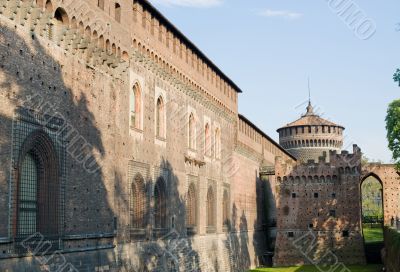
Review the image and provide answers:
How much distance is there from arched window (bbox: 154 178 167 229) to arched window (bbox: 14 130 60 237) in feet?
24.0

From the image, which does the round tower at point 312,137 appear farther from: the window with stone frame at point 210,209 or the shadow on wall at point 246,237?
the window with stone frame at point 210,209

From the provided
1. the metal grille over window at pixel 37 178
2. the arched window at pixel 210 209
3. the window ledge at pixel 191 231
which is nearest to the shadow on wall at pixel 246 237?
the arched window at pixel 210 209

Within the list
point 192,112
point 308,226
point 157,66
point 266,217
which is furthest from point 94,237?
point 266,217

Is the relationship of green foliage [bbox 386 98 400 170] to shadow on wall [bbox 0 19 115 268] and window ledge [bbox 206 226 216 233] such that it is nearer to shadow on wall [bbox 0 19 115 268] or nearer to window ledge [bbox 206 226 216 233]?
window ledge [bbox 206 226 216 233]

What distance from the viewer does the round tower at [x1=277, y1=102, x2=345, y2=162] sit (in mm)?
49531

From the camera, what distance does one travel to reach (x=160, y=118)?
869 inches

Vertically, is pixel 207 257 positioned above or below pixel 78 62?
below

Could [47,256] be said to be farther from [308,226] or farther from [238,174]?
[308,226]

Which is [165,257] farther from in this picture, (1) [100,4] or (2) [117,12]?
(1) [100,4]

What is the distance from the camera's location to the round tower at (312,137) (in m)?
49.5

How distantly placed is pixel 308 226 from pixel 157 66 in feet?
58.1

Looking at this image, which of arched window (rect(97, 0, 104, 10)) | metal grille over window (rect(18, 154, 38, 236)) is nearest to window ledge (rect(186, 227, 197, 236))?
arched window (rect(97, 0, 104, 10))

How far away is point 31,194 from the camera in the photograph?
45.4 feet

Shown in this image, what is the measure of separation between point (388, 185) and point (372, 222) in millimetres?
10447
